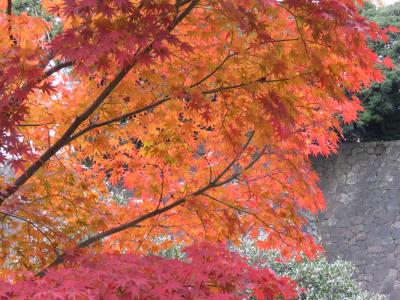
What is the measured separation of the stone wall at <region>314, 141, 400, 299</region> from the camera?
7191 mm

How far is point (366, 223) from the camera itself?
7504 mm

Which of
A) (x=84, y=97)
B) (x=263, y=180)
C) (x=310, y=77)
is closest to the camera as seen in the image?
(x=310, y=77)

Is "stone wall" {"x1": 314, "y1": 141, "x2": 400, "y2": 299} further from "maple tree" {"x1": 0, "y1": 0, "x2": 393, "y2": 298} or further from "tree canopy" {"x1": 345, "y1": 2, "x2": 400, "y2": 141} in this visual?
"maple tree" {"x1": 0, "y1": 0, "x2": 393, "y2": 298}

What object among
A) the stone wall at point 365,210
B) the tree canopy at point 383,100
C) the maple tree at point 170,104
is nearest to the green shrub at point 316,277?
the stone wall at point 365,210

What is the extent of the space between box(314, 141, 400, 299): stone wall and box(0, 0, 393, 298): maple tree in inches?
167

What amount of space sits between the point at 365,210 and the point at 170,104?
5.72 m

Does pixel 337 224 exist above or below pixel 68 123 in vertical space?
above

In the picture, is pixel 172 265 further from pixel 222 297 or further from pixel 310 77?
pixel 310 77

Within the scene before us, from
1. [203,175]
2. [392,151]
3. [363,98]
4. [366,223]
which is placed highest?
[363,98]

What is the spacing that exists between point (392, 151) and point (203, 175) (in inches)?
193

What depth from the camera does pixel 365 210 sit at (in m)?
7.56

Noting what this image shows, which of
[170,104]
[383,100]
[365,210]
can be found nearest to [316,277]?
[365,210]

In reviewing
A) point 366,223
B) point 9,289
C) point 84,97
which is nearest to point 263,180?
point 84,97

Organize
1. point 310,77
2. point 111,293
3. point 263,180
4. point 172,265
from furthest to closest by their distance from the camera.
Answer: point 263,180
point 310,77
point 172,265
point 111,293
